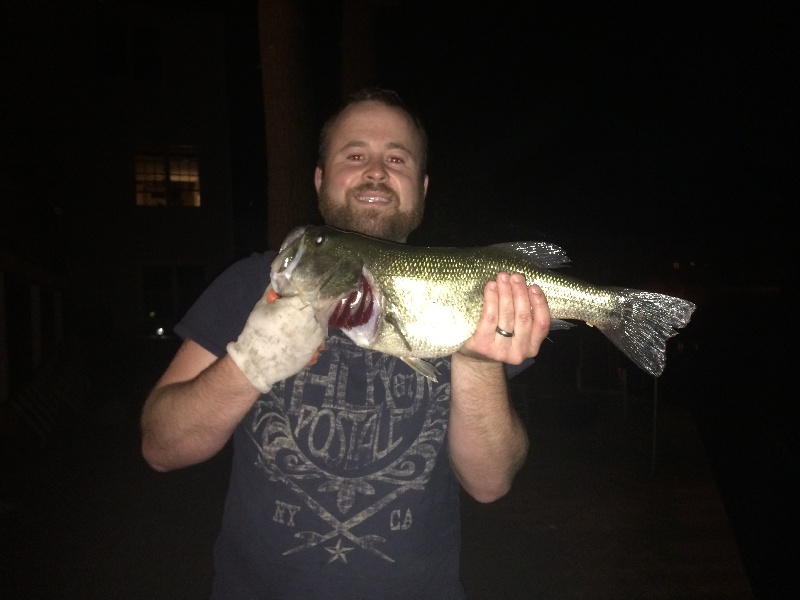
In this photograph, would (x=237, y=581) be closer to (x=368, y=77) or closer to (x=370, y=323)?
(x=370, y=323)

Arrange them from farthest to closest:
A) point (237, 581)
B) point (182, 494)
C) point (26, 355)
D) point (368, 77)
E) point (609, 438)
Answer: point (26, 355)
point (609, 438)
point (368, 77)
point (182, 494)
point (237, 581)

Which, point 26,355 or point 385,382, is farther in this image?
point 26,355

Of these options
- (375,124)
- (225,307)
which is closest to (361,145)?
(375,124)

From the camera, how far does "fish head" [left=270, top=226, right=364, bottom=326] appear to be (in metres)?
2.41

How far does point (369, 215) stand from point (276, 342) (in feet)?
3.13

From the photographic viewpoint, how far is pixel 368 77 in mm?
6879

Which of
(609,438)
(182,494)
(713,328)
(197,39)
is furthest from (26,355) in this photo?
(713,328)

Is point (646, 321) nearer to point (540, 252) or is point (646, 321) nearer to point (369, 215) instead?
point (540, 252)

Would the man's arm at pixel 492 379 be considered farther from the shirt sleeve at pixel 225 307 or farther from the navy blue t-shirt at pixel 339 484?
the shirt sleeve at pixel 225 307

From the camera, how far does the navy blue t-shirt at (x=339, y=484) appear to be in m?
2.35

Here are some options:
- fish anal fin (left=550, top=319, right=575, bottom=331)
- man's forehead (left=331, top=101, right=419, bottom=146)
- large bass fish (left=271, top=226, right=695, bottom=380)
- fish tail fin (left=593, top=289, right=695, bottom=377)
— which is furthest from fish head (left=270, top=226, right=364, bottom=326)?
fish tail fin (left=593, top=289, right=695, bottom=377)

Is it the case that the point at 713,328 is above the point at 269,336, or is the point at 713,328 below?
below

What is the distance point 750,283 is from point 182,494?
73.9 metres

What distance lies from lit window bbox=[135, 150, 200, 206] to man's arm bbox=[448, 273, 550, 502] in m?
17.1
